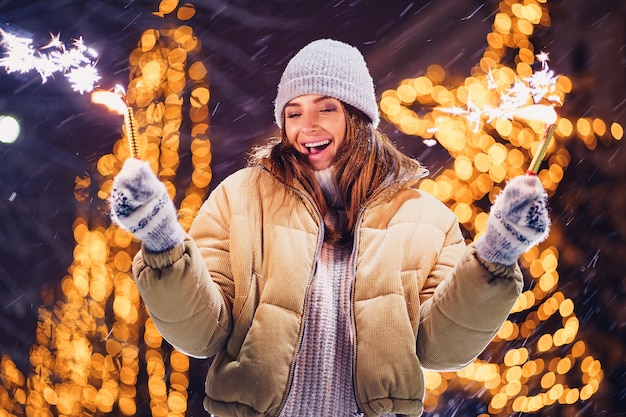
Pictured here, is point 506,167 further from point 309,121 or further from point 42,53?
point 42,53

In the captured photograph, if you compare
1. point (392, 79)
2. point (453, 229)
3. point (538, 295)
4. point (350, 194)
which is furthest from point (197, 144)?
point (538, 295)

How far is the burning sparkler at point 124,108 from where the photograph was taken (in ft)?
3.42

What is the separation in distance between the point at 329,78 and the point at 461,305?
0.64 m

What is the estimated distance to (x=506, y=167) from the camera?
9.92 ft

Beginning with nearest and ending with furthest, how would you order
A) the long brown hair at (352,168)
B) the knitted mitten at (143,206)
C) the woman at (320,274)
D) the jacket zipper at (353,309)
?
1. the knitted mitten at (143,206)
2. the woman at (320,274)
3. the jacket zipper at (353,309)
4. the long brown hair at (352,168)

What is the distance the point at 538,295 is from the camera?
3111 mm

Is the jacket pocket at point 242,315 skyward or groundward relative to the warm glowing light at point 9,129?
groundward

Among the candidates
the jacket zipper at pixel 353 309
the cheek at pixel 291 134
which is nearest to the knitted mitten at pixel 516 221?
the jacket zipper at pixel 353 309

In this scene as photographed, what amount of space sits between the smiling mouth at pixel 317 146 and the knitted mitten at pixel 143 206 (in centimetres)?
50

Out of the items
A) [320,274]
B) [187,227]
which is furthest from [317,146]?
[187,227]

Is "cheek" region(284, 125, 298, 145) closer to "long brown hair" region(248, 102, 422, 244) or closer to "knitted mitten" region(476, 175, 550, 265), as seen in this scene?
"long brown hair" region(248, 102, 422, 244)

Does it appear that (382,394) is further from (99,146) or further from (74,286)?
(99,146)

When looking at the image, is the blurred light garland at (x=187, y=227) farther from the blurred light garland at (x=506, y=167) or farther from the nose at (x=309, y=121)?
the nose at (x=309, y=121)

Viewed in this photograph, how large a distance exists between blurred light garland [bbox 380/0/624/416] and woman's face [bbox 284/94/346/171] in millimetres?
1525
